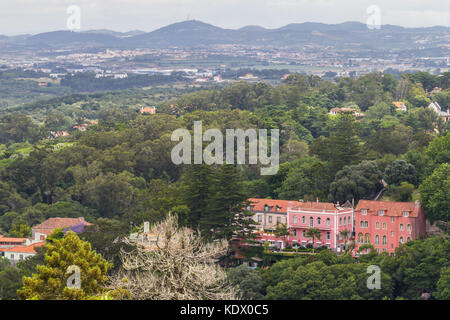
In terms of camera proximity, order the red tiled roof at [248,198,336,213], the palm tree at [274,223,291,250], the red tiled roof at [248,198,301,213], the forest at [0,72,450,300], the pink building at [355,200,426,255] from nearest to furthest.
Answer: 1. the forest at [0,72,450,300]
2. the pink building at [355,200,426,255]
3. the palm tree at [274,223,291,250]
4. the red tiled roof at [248,198,336,213]
5. the red tiled roof at [248,198,301,213]

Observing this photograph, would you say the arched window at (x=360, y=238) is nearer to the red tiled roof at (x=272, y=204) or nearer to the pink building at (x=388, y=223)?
the pink building at (x=388, y=223)

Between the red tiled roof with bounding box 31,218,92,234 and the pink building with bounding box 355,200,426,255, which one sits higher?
the pink building with bounding box 355,200,426,255

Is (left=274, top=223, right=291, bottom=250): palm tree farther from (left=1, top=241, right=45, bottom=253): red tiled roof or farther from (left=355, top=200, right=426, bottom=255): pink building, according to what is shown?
(left=1, top=241, right=45, bottom=253): red tiled roof

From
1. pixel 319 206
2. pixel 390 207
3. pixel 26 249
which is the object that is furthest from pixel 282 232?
pixel 26 249

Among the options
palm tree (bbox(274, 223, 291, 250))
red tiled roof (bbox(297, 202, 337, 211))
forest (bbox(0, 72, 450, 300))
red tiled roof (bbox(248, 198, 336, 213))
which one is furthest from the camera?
red tiled roof (bbox(248, 198, 336, 213))

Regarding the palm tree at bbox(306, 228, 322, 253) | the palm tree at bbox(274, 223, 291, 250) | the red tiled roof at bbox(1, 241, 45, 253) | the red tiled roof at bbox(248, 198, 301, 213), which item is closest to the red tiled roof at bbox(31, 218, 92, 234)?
the red tiled roof at bbox(1, 241, 45, 253)

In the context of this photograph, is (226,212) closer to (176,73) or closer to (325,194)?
(325,194)

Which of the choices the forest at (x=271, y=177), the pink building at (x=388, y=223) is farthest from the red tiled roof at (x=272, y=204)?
the pink building at (x=388, y=223)
